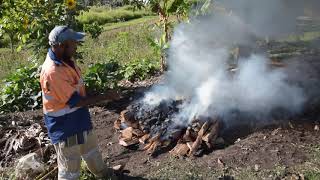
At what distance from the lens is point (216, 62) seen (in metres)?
6.96

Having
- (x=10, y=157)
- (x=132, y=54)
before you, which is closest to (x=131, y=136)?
(x=10, y=157)

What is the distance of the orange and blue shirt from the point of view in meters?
4.36

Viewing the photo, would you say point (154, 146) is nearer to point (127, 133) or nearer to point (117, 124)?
point (127, 133)

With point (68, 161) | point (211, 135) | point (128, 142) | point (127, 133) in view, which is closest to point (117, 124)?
point (127, 133)

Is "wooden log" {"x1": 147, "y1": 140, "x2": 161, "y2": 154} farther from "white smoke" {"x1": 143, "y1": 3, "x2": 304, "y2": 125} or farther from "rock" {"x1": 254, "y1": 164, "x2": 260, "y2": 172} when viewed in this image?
"rock" {"x1": 254, "y1": 164, "x2": 260, "y2": 172}

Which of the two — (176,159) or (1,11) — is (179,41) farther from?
(1,11)

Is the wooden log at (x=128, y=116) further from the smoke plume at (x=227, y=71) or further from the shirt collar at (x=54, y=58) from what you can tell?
the shirt collar at (x=54, y=58)

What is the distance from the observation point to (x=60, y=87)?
4375mm

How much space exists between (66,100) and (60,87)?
0.16 meters

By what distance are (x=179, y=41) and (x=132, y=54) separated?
555cm

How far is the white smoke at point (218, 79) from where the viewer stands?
620 cm

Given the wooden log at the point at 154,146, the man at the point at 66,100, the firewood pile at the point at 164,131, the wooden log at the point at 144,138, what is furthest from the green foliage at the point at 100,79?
the man at the point at 66,100

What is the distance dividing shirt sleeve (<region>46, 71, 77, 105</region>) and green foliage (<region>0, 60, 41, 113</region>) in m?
4.17

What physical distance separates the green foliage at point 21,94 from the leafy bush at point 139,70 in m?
1.89
